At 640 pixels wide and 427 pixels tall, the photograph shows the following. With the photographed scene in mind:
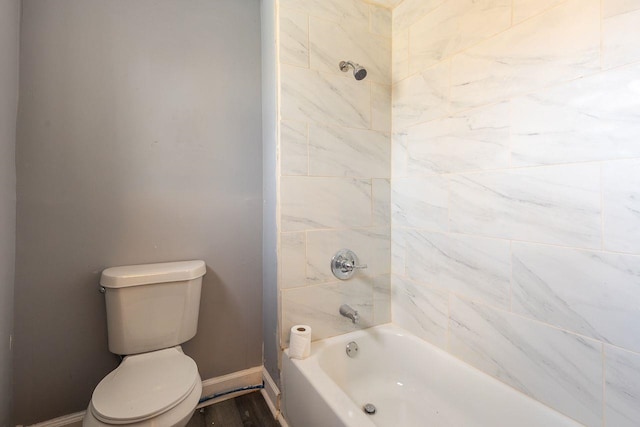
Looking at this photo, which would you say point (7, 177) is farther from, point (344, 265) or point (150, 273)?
point (344, 265)

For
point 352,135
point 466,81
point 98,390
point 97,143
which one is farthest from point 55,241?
point 466,81

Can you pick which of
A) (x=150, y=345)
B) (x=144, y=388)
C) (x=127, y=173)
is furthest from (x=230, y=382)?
(x=127, y=173)

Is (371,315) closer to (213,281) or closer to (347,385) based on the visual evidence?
(347,385)

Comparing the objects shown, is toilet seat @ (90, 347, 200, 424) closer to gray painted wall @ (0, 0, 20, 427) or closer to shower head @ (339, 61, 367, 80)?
gray painted wall @ (0, 0, 20, 427)

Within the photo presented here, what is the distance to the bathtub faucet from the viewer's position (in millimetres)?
1516

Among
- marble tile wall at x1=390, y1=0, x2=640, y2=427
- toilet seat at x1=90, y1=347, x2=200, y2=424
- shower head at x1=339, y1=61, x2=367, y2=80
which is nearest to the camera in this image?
marble tile wall at x1=390, y1=0, x2=640, y2=427

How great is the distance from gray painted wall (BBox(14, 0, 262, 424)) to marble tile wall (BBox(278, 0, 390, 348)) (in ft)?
1.14

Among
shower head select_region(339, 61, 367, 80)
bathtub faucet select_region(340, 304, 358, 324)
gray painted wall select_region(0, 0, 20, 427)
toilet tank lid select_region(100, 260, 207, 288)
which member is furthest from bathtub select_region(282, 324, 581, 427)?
shower head select_region(339, 61, 367, 80)

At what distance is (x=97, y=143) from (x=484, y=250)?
6.13 ft

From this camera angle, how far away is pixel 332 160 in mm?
1567

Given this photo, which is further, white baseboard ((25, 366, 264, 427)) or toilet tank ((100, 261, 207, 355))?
white baseboard ((25, 366, 264, 427))

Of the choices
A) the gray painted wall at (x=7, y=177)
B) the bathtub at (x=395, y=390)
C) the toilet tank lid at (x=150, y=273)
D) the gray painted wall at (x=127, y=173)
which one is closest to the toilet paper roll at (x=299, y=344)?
the bathtub at (x=395, y=390)

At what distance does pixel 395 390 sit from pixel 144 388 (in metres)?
1.19

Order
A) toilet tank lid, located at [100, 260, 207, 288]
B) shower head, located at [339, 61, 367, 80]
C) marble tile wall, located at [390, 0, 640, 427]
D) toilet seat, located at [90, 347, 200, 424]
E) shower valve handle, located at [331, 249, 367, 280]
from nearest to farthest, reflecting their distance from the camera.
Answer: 1. marble tile wall, located at [390, 0, 640, 427]
2. toilet seat, located at [90, 347, 200, 424]
3. toilet tank lid, located at [100, 260, 207, 288]
4. shower head, located at [339, 61, 367, 80]
5. shower valve handle, located at [331, 249, 367, 280]
